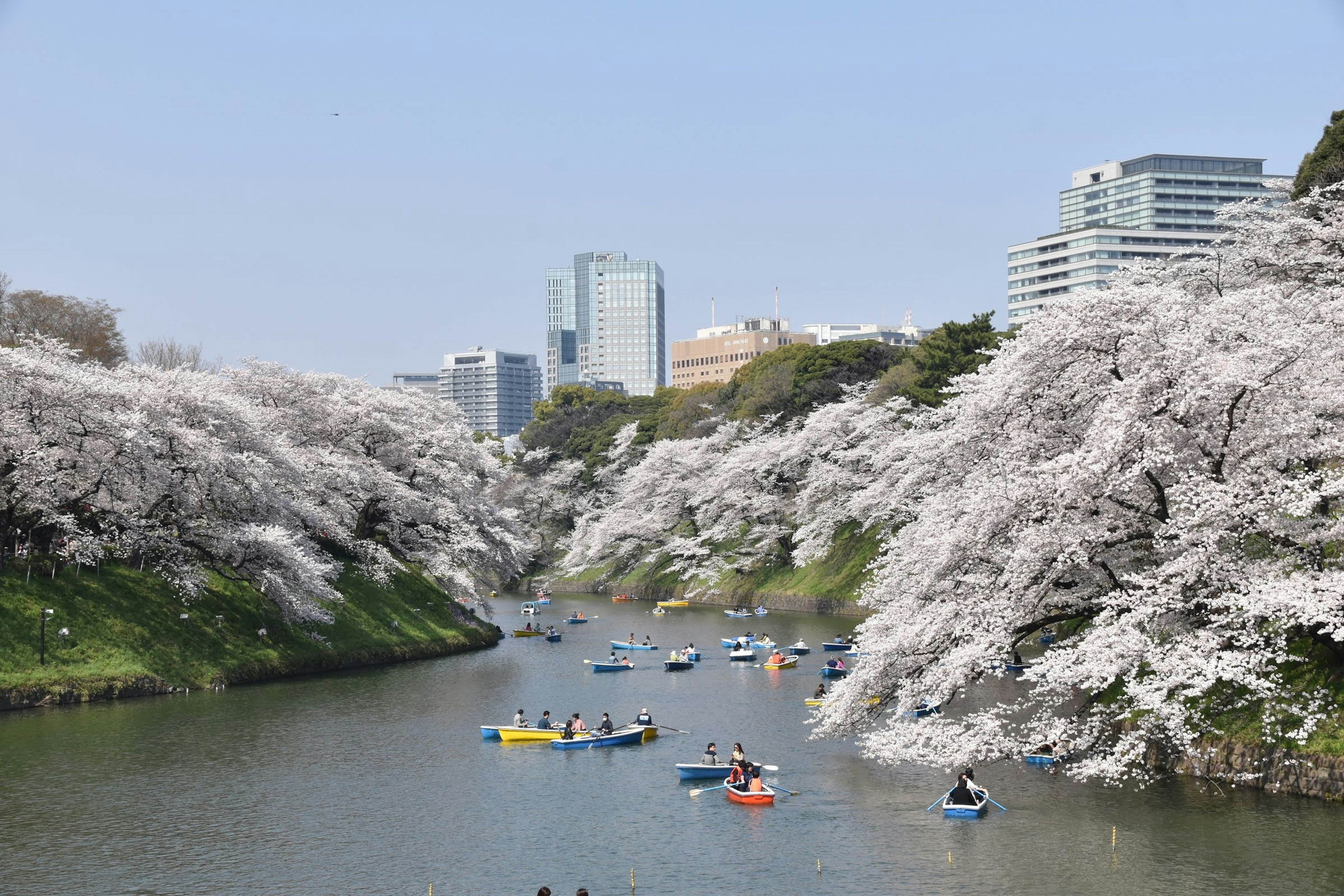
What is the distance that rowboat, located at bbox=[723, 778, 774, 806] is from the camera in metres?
29.8

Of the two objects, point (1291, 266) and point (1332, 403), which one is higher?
point (1291, 266)

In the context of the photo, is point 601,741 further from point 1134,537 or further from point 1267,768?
point 1267,768

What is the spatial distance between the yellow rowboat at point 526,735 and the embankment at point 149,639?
13665 mm

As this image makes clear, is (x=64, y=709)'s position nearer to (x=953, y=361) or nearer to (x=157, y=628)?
(x=157, y=628)

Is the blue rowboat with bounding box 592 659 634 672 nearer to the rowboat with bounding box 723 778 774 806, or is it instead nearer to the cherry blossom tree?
the cherry blossom tree

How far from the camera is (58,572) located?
145 ft

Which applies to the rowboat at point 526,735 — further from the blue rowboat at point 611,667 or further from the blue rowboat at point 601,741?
the blue rowboat at point 611,667

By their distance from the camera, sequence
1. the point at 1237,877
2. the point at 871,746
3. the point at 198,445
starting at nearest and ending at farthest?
the point at 1237,877
the point at 871,746
the point at 198,445

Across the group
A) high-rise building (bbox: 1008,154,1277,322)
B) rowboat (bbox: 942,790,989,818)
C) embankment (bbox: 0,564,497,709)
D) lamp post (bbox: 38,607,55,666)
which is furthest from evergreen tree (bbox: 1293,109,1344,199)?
high-rise building (bbox: 1008,154,1277,322)

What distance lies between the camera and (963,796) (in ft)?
90.4

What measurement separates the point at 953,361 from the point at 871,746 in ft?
164

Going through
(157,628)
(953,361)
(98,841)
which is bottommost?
(98,841)

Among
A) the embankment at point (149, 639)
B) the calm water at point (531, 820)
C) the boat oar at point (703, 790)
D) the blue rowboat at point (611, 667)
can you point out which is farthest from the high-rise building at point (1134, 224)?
the boat oar at point (703, 790)

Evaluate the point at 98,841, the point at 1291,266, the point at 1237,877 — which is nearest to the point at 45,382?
the point at 98,841
